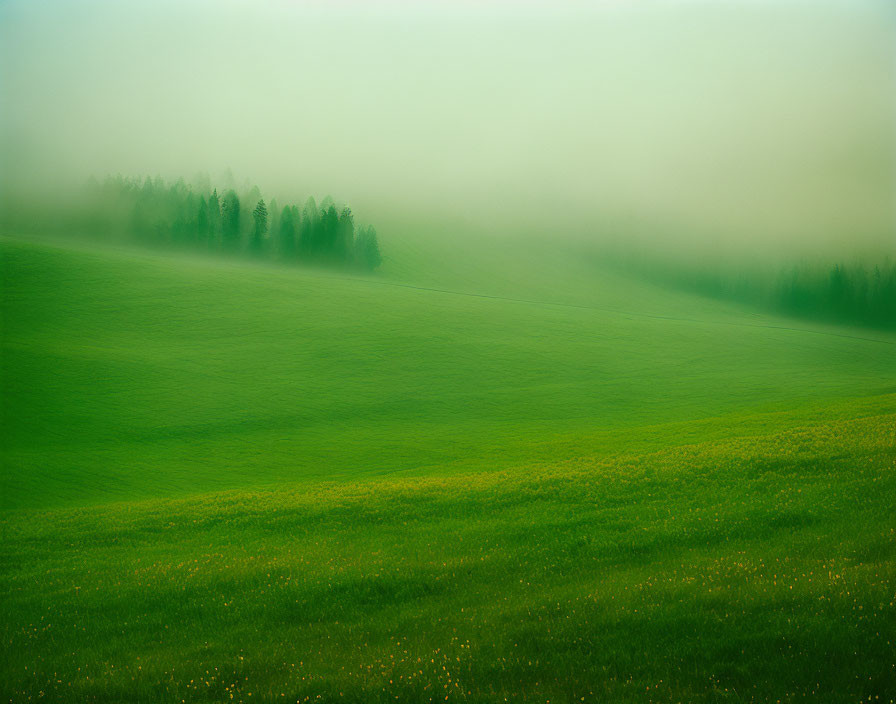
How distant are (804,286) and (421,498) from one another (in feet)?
78.1

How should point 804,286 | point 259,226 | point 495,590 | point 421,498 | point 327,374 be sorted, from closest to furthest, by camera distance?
point 495,590
point 421,498
point 804,286
point 327,374
point 259,226

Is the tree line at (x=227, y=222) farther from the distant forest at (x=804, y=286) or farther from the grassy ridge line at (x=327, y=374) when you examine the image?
the distant forest at (x=804, y=286)

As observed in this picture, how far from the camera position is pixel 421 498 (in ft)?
45.9

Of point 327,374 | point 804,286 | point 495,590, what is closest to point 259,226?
point 327,374

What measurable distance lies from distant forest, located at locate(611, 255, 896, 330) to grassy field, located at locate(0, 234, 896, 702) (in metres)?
→ 0.93

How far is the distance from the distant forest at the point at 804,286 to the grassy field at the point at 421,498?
0.93 meters

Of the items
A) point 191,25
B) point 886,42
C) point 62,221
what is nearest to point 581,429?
point 886,42

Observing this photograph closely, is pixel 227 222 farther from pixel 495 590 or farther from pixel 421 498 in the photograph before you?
pixel 495 590

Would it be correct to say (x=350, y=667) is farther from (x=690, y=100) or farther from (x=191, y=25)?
(x=690, y=100)

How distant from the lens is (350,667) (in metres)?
6.38

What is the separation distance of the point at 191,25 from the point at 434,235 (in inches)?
615

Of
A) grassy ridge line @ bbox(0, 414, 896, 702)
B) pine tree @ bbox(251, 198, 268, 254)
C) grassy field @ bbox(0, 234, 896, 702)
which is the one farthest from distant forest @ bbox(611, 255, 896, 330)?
pine tree @ bbox(251, 198, 268, 254)

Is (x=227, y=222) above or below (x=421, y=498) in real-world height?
above

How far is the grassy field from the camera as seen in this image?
20.7ft
